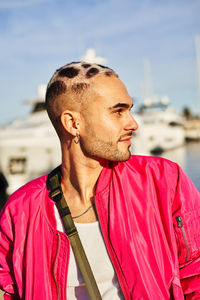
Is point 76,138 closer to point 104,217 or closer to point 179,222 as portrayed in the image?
point 104,217

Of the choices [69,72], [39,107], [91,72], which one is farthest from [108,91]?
[39,107]

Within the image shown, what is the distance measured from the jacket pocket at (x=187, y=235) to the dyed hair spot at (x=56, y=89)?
0.92 metres

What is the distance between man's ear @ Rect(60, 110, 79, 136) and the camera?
1952 mm

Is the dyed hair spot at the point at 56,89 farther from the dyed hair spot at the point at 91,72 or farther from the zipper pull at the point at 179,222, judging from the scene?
the zipper pull at the point at 179,222

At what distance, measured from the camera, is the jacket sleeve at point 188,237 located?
1731mm

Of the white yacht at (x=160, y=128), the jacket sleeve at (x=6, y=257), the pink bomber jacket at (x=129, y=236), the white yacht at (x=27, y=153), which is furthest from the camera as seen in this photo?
the white yacht at (x=160, y=128)

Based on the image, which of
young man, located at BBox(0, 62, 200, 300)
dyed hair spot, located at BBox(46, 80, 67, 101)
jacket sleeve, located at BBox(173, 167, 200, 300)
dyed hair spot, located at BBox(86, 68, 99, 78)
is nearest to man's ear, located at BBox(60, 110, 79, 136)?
young man, located at BBox(0, 62, 200, 300)

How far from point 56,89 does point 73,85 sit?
0.12 m

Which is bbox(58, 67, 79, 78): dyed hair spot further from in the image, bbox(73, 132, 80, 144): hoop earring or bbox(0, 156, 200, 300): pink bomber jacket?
bbox(0, 156, 200, 300): pink bomber jacket

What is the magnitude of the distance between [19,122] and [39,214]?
1403 cm

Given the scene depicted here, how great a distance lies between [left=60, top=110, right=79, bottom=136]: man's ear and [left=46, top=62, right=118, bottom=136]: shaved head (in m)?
0.03

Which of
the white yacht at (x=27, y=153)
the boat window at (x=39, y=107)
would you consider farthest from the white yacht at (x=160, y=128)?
the white yacht at (x=27, y=153)

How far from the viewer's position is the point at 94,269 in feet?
6.02

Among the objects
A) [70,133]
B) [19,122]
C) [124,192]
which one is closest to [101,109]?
[70,133]
